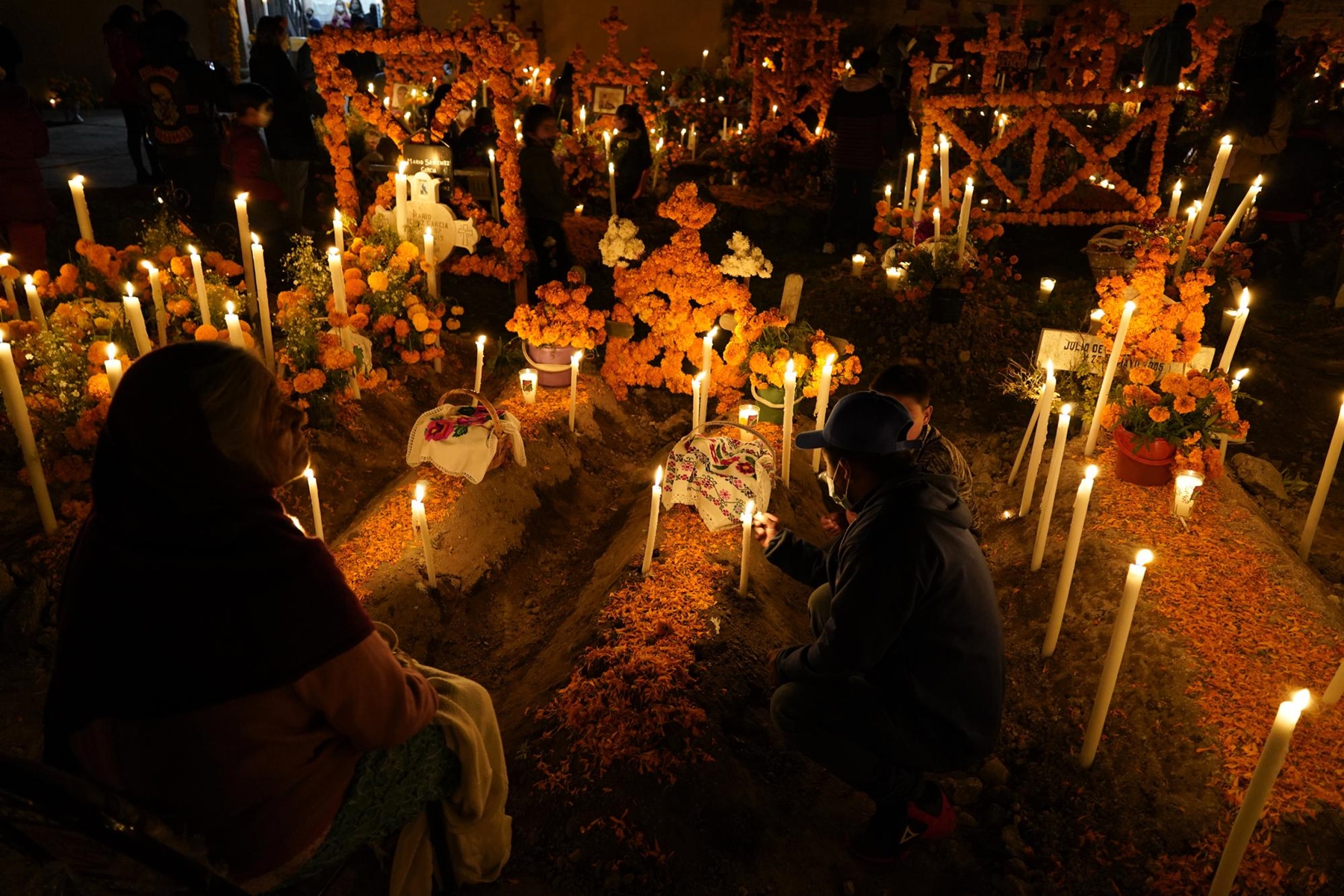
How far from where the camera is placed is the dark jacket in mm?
6898

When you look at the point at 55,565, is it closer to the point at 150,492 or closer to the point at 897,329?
the point at 150,492

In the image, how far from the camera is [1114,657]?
111 inches

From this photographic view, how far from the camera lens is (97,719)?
163 centimetres

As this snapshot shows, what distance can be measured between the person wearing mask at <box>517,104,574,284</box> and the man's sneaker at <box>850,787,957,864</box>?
558 cm

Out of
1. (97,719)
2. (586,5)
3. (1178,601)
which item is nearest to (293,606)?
(97,719)

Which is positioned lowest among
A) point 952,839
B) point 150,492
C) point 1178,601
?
point 952,839

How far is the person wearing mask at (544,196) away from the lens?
6.90 metres

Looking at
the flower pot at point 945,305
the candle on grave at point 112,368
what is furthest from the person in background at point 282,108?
the flower pot at point 945,305

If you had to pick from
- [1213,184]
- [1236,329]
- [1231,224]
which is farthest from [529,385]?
[1231,224]

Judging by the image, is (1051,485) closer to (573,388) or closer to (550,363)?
(573,388)

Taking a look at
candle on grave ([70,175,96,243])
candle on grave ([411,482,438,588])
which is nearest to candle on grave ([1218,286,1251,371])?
candle on grave ([411,482,438,588])

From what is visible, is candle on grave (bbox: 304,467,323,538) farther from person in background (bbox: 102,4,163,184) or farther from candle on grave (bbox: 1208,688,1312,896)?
person in background (bbox: 102,4,163,184)

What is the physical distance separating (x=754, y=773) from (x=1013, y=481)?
2995 millimetres

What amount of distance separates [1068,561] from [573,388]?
302cm
